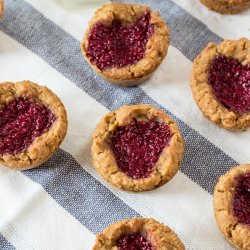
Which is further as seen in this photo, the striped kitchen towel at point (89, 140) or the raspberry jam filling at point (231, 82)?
the raspberry jam filling at point (231, 82)

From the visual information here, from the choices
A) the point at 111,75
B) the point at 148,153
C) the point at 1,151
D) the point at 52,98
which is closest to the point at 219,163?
the point at 148,153

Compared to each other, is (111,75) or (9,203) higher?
(111,75)

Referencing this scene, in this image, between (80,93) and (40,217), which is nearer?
(40,217)

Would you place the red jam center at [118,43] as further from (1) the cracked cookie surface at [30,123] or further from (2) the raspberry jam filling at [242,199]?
(2) the raspberry jam filling at [242,199]

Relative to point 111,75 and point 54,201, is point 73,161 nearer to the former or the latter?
point 54,201

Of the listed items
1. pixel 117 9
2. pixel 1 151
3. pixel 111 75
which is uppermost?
pixel 117 9

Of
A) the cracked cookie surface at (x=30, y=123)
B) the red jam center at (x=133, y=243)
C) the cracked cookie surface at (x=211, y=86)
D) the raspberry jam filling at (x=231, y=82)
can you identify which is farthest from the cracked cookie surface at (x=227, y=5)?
the red jam center at (x=133, y=243)

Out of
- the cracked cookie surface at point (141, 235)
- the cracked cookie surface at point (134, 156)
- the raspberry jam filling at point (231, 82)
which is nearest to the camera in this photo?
the cracked cookie surface at point (141, 235)
